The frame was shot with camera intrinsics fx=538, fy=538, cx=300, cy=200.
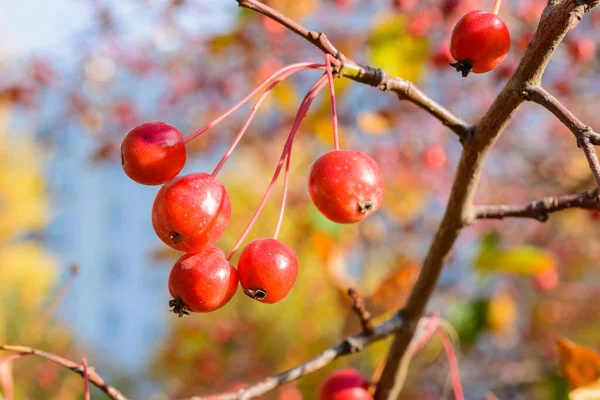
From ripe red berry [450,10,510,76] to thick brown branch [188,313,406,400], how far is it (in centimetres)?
52

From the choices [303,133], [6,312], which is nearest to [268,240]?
[303,133]

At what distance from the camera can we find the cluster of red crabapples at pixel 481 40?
0.74 meters

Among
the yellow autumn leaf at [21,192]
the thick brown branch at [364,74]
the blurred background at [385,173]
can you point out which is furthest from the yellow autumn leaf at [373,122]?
the yellow autumn leaf at [21,192]

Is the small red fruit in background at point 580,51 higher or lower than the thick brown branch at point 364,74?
higher

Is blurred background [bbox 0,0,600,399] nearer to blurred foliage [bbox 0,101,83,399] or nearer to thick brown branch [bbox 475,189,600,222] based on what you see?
thick brown branch [bbox 475,189,600,222]

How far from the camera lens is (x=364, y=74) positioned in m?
0.77

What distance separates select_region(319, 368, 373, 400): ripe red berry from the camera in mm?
1093

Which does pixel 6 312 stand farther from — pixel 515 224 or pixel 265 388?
pixel 265 388

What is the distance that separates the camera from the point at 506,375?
136 inches

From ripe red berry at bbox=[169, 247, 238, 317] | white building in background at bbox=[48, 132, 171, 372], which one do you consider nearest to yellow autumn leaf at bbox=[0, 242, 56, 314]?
white building in background at bbox=[48, 132, 171, 372]

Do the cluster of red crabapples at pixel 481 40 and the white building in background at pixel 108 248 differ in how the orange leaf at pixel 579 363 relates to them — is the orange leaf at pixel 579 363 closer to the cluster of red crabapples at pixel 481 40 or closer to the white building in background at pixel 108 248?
the cluster of red crabapples at pixel 481 40

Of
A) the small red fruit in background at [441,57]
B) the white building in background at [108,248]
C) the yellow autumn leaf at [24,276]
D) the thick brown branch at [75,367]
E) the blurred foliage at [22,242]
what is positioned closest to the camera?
the thick brown branch at [75,367]

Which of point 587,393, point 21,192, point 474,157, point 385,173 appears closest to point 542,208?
point 474,157

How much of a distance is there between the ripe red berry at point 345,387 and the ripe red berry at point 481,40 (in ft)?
2.23
